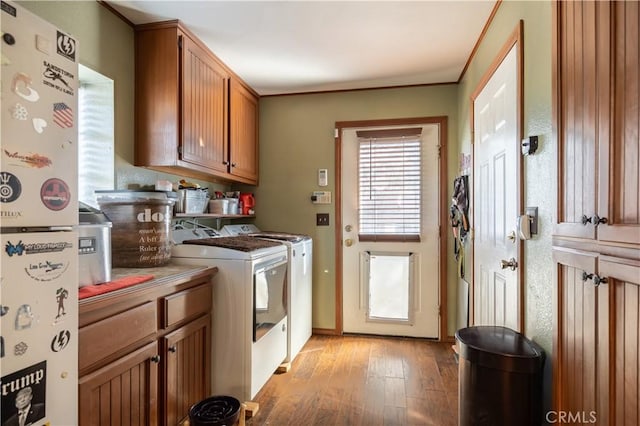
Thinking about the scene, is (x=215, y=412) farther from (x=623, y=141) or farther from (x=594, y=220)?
(x=623, y=141)

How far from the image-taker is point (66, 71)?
3.22 feet

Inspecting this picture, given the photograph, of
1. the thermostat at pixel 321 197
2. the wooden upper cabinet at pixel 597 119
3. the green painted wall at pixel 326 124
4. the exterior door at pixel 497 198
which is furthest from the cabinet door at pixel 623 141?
the thermostat at pixel 321 197

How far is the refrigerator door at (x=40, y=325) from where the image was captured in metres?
0.84

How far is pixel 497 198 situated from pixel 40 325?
2085 mm

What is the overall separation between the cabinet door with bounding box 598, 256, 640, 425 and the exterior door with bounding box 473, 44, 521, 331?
2.40ft

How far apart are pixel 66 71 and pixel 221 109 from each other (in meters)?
1.77

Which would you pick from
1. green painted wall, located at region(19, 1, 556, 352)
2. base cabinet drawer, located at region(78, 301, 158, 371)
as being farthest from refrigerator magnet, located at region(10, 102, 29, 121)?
green painted wall, located at region(19, 1, 556, 352)

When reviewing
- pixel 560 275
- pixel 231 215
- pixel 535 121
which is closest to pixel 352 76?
pixel 231 215

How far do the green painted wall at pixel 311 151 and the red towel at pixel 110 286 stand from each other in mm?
1942

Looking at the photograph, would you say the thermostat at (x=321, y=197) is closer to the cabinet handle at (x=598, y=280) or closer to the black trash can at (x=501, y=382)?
the black trash can at (x=501, y=382)

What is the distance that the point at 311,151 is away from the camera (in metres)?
3.39

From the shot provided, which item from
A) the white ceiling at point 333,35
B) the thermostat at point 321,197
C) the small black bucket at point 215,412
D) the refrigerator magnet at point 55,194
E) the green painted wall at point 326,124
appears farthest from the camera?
the thermostat at point 321,197

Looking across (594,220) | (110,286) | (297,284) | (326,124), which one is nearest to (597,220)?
(594,220)

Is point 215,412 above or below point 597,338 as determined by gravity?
below
